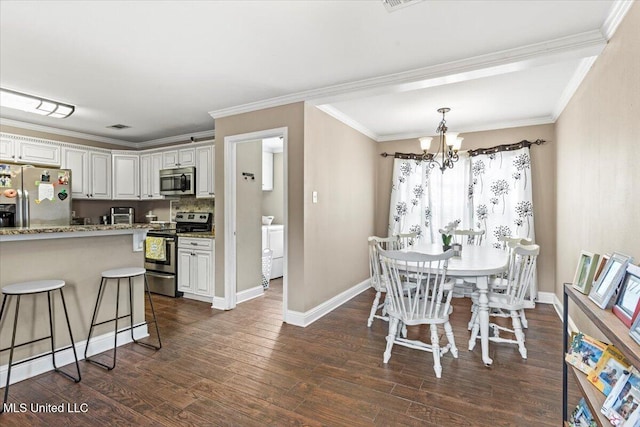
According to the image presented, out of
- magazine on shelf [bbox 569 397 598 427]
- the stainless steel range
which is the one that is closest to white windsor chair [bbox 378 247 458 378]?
magazine on shelf [bbox 569 397 598 427]

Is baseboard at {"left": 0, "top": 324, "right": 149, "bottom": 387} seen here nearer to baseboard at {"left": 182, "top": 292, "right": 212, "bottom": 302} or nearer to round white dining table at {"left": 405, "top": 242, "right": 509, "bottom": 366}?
baseboard at {"left": 182, "top": 292, "right": 212, "bottom": 302}

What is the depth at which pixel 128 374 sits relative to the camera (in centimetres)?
239

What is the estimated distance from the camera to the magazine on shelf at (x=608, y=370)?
1416mm

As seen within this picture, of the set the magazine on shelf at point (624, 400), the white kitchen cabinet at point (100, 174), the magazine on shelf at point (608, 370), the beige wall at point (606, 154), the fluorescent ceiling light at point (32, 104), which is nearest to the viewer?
the magazine on shelf at point (624, 400)

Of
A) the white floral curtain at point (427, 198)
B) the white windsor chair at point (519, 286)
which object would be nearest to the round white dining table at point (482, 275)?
the white windsor chair at point (519, 286)

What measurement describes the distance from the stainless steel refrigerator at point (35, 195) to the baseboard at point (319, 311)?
11.6 ft

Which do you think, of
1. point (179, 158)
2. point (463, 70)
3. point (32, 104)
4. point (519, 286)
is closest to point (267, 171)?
point (179, 158)

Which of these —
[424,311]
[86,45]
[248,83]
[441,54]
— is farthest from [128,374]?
[441,54]

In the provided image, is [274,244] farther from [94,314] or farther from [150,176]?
[94,314]

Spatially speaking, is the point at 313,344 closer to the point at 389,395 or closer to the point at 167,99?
the point at 389,395

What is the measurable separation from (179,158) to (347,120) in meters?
2.61

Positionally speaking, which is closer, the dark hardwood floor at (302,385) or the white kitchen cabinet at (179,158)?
the dark hardwood floor at (302,385)

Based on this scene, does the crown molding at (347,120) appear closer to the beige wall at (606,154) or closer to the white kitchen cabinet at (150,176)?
the beige wall at (606,154)

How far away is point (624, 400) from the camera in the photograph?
1257 mm
